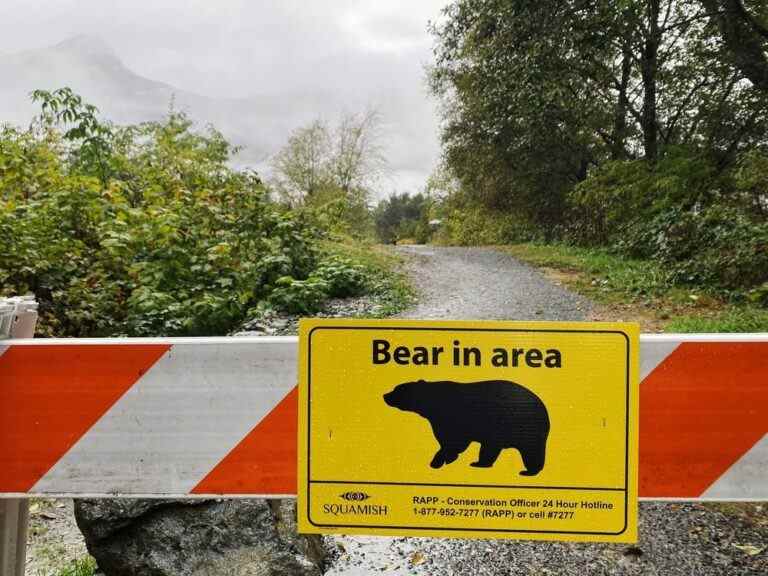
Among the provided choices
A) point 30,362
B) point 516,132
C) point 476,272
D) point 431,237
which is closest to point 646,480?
point 30,362

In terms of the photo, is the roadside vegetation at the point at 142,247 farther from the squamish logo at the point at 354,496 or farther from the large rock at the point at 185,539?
the squamish logo at the point at 354,496

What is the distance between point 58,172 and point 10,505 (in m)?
Result: 8.08

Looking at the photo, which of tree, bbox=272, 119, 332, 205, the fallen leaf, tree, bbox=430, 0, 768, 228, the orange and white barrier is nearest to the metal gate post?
the orange and white barrier

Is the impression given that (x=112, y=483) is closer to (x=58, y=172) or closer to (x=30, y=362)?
(x=30, y=362)

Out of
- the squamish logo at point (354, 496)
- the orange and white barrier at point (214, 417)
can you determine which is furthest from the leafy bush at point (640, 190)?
the squamish logo at point (354, 496)

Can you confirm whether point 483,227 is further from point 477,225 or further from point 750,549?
point 750,549

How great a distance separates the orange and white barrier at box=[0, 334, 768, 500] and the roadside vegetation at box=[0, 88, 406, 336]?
519 centimetres

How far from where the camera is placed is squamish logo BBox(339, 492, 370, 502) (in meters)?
1.30

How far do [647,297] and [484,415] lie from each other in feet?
30.1

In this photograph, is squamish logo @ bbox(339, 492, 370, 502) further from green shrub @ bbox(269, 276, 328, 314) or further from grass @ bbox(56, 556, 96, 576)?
green shrub @ bbox(269, 276, 328, 314)

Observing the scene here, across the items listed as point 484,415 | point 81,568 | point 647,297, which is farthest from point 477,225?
point 484,415

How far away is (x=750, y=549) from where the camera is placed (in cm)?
271

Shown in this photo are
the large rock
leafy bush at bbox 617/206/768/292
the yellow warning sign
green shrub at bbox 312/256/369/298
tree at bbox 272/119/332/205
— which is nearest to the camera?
the yellow warning sign

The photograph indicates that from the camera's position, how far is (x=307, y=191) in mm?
32000
